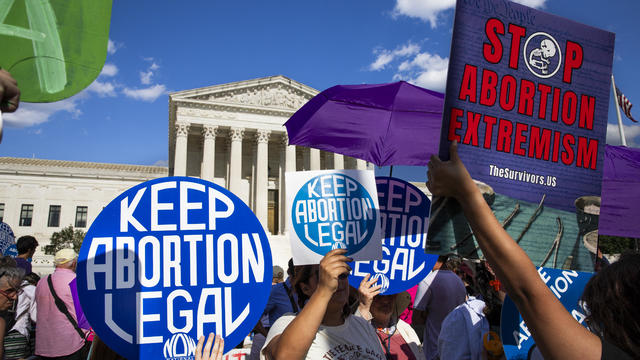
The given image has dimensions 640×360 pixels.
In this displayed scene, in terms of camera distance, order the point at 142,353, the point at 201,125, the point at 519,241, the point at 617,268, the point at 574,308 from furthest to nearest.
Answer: the point at 201,125
the point at 574,308
the point at 142,353
the point at 519,241
the point at 617,268

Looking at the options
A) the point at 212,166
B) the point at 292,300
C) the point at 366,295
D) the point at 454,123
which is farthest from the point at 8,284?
the point at 212,166

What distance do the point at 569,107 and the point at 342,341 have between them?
148 centimetres

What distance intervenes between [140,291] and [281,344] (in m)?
0.84

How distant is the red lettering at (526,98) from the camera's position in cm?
188

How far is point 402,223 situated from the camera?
367 cm

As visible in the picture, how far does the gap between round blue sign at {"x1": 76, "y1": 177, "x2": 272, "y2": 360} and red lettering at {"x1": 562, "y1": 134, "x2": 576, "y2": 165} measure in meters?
1.45

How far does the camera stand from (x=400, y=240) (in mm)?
3590

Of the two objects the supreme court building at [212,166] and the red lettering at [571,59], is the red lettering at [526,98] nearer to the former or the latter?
the red lettering at [571,59]

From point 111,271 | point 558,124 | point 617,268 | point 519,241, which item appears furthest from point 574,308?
point 111,271

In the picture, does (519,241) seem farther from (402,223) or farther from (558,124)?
(402,223)

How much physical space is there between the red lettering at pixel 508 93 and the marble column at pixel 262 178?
112 ft

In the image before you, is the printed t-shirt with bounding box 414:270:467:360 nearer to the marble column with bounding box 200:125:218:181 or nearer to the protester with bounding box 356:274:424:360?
the protester with bounding box 356:274:424:360

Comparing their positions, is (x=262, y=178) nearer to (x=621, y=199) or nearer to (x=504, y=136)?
(x=621, y=199)

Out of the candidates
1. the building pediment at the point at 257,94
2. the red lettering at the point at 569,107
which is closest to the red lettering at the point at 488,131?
the red lettering at the point at 569,107
